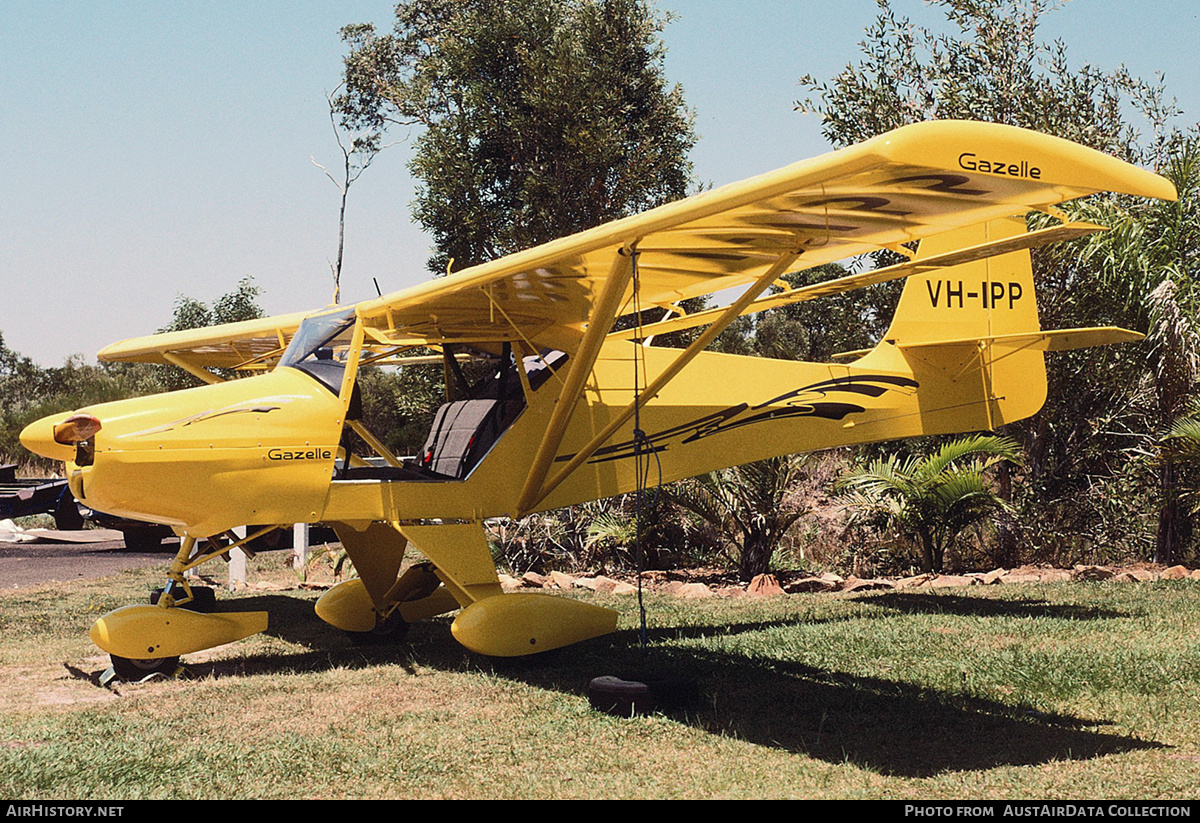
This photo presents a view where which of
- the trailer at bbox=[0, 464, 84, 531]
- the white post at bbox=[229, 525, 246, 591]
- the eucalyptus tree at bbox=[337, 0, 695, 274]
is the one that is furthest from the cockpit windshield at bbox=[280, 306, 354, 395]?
the eucalyptus tree at bbox=[337, 0, 695, 274]

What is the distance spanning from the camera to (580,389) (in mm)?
6660

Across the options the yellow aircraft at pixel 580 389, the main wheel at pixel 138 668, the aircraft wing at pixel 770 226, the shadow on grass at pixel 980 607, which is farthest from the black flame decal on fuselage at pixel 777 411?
the main wheel at pixel 138 668

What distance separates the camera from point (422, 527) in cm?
692

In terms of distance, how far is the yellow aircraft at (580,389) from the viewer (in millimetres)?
5117

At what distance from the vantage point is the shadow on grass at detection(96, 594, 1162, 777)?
15.2ft

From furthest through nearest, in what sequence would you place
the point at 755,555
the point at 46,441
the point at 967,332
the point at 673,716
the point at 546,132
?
the point at 546,132, the point at 755,555, the point at 967,332, the point at 46,441, the point at 673,716

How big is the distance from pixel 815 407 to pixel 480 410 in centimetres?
289

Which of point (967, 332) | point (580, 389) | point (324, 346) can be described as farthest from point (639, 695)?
point (967, 332)

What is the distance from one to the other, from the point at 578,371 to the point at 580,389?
0.58 ft

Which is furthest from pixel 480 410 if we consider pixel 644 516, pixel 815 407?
pixel 644 516

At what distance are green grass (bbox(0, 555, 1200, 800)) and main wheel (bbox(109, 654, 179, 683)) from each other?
8.2 inches

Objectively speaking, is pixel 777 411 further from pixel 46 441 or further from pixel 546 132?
pixel 546 132

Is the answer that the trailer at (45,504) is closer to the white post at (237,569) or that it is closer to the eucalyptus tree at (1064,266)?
the white post at (237,569)
